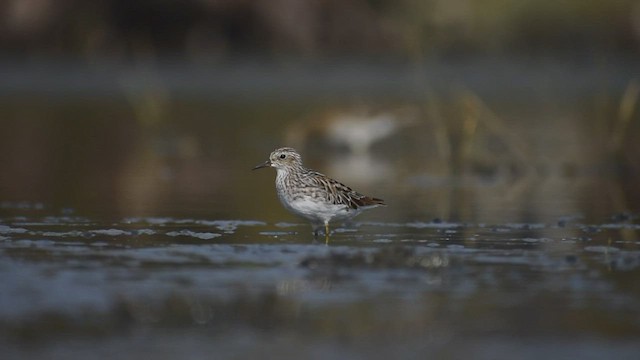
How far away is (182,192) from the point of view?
52.2ft

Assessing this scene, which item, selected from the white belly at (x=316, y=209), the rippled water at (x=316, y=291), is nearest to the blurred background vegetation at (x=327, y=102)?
the white belly at (x=316, y=209)

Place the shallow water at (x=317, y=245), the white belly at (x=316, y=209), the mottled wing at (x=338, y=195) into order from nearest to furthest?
1. the shallow water at (x=317, y=245)
2. the white belly at (x=316, y=209)
3. the mottled wing at (x=338, y=195)

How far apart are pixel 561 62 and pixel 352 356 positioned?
→ 26.7 m

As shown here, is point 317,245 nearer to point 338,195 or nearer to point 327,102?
point 338,195

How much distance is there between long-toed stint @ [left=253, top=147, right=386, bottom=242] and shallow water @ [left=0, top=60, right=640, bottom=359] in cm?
22

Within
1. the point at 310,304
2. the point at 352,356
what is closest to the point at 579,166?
the point at 310,304

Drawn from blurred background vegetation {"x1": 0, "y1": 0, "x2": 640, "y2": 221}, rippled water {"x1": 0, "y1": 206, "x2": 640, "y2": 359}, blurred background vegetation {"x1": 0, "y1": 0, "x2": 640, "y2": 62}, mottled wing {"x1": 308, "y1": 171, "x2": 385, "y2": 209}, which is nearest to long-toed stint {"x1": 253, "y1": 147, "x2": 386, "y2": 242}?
mottled wing {"x1": 308, "y1": 171, "x2": 385, "y2": 209}

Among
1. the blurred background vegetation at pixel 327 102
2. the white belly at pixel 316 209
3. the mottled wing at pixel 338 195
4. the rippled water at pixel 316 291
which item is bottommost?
the rippled water at pixel 316 291

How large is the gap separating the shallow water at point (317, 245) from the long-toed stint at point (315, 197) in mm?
223

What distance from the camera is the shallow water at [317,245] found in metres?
8.40

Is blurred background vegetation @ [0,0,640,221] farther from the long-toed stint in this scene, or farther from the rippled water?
the rippled water

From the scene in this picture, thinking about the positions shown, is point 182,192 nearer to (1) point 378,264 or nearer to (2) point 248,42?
(1) point 378,264

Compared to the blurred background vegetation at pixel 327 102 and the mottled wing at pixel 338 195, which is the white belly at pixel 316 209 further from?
the blurred background vegetation at pixel 327 102

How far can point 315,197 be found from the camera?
40.7 feet
